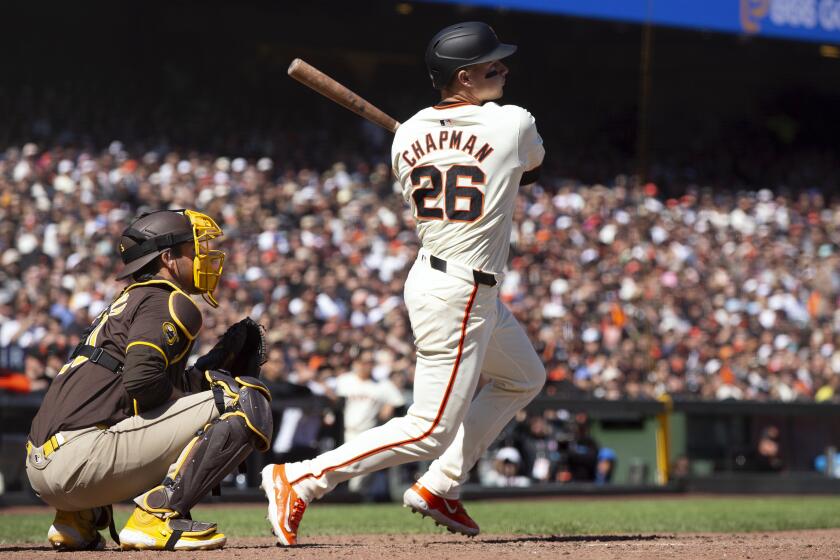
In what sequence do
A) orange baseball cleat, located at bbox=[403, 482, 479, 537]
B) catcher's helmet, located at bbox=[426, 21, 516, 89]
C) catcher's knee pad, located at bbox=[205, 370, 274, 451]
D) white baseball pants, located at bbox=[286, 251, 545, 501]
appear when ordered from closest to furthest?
1. catcher's knee pad, located at bbox=[205, 370, 274, 451]
2. white baseball pants, located at bbox=[286, 251, 545, 501]
3. catcher's helmet, located at bbox=[426, 21, 516, 89]
4. orange baseball cleat, located at bbox=[403, 482, 479, 537]

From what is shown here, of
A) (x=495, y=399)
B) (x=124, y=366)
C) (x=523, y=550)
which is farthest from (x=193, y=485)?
(x=495, y=399)

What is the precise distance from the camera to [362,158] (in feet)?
64.1

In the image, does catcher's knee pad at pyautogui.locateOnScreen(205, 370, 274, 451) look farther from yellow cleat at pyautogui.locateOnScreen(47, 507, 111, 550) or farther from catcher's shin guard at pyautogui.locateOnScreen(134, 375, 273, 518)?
yellow cleat at pyautogui.locateOnScreen(47, 507, 111, 550)

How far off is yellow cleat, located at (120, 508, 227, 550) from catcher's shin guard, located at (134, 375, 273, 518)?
3cm

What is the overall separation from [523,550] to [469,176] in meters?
1.39

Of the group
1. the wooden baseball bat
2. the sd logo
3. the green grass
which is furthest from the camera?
the green grass

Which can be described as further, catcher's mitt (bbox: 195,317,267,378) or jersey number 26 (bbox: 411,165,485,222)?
catcher's mitt (bbox: 195,317,267,378)

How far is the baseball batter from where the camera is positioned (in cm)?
441

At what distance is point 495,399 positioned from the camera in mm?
4934

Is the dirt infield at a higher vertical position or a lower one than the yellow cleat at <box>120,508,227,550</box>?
lower

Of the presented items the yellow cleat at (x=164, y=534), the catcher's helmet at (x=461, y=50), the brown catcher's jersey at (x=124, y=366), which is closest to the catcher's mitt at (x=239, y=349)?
the brown catcher's jersey at (x=124, y=366)

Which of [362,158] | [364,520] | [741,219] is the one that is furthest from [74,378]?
[741,219]

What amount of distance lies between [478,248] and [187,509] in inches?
56.1

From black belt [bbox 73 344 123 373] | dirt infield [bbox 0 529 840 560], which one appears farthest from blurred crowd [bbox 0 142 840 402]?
black belt [bbox 73 344 123 373]
